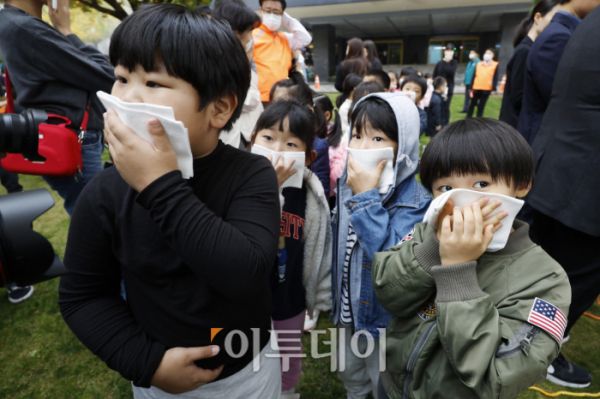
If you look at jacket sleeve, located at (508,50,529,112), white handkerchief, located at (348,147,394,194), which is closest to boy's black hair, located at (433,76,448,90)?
jacket sleeve, located at (508,50,529,112)

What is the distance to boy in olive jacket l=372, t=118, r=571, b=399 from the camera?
883 millimetres

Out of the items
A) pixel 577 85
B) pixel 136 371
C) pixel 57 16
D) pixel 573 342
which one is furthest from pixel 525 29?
pixel 136 371

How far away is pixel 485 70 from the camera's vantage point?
8789mm

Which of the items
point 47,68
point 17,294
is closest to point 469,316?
point 47,68

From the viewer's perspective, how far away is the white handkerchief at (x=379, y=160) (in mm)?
1518

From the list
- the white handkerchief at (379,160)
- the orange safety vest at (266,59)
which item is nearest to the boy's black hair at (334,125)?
the orange safety vest at (266,59)

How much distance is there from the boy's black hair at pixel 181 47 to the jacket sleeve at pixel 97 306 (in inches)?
14.1

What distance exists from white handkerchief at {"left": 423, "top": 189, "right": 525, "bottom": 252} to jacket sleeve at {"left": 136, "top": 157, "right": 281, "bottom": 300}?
47cm

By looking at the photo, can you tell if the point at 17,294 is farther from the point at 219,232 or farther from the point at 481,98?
the point at 481,98

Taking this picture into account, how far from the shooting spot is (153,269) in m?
0.86

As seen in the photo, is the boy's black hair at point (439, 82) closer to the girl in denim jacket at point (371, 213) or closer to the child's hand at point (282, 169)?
the girl in denim jacket at point (371, 213)

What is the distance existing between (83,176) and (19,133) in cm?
88

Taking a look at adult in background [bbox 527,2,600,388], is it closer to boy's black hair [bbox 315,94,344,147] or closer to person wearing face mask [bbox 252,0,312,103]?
boy's black hair [bbox 315,94,344,147]

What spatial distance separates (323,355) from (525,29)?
3.71 meters
